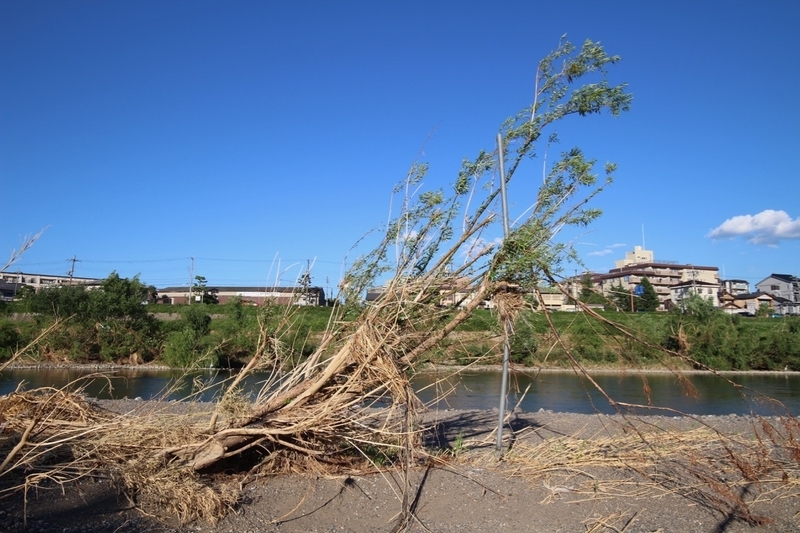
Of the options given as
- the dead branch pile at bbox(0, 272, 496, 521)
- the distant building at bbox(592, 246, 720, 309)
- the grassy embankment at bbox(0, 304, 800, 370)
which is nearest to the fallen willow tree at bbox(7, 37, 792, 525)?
the dead branch pile at bbox(0, 272, 496, 521)

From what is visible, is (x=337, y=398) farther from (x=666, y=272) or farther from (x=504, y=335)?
(x=666, y=272)

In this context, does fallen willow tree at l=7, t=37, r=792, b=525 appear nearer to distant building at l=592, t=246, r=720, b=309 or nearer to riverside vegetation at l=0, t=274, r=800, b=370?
riverside vegetation at l=0, t=274, r=800, b=370

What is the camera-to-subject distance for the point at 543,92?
805 cm

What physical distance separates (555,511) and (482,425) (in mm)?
5354

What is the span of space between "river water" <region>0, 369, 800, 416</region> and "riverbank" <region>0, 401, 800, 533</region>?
5.81m

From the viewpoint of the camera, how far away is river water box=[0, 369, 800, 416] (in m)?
18.1

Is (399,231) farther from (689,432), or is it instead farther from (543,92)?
(689,432)

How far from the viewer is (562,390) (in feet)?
77.6

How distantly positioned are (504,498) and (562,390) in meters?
18.2

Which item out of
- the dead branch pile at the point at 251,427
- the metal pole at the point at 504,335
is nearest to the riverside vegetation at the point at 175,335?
the dead branch pile at the point at 251,427

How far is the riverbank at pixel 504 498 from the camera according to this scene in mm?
5367

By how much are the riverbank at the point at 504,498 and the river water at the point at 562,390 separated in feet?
19.1

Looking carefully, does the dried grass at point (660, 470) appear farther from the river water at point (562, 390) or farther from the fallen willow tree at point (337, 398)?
the river water at point (562, 390)

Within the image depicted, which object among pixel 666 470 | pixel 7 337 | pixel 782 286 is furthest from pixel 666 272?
pixel 666 470
